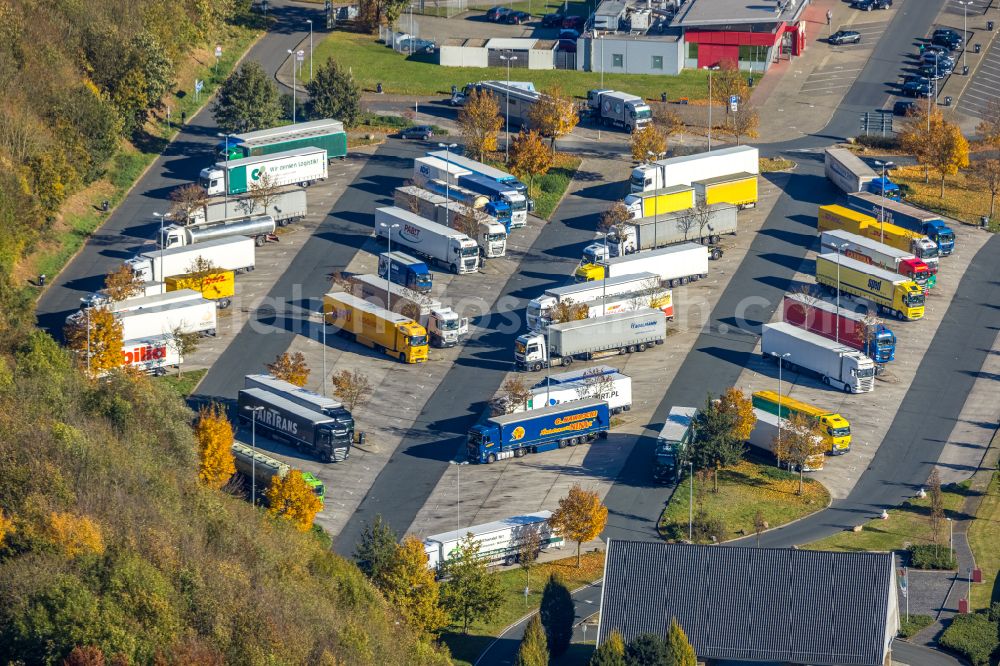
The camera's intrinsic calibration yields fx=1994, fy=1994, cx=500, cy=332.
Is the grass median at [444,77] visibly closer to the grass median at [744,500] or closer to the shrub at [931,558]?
the grass median at [744,500]

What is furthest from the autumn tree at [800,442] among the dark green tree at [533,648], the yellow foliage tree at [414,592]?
the dark green tree at [533,648]

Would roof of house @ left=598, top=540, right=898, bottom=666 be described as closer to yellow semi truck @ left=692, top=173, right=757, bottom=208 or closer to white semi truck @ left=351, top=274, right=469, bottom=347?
white semi truck @ left=351, top=274, right=469, bottom=347

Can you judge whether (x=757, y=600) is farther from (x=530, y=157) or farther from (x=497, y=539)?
(x=530, y=157)

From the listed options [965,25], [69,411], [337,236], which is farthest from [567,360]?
[965,25]

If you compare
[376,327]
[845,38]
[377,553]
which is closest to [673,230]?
[376,327]

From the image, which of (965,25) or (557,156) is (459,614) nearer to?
(557,156)

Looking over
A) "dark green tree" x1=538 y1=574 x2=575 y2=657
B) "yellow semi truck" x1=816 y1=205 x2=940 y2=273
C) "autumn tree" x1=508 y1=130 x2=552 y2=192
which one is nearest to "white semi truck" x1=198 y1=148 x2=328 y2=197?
"autumn tree" x1=508 y1=130 x2=552 y2=192

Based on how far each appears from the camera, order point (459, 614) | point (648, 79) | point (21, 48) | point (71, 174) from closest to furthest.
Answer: point (459, 614), point (71, 174), point (21, 48), point (648, 79)
